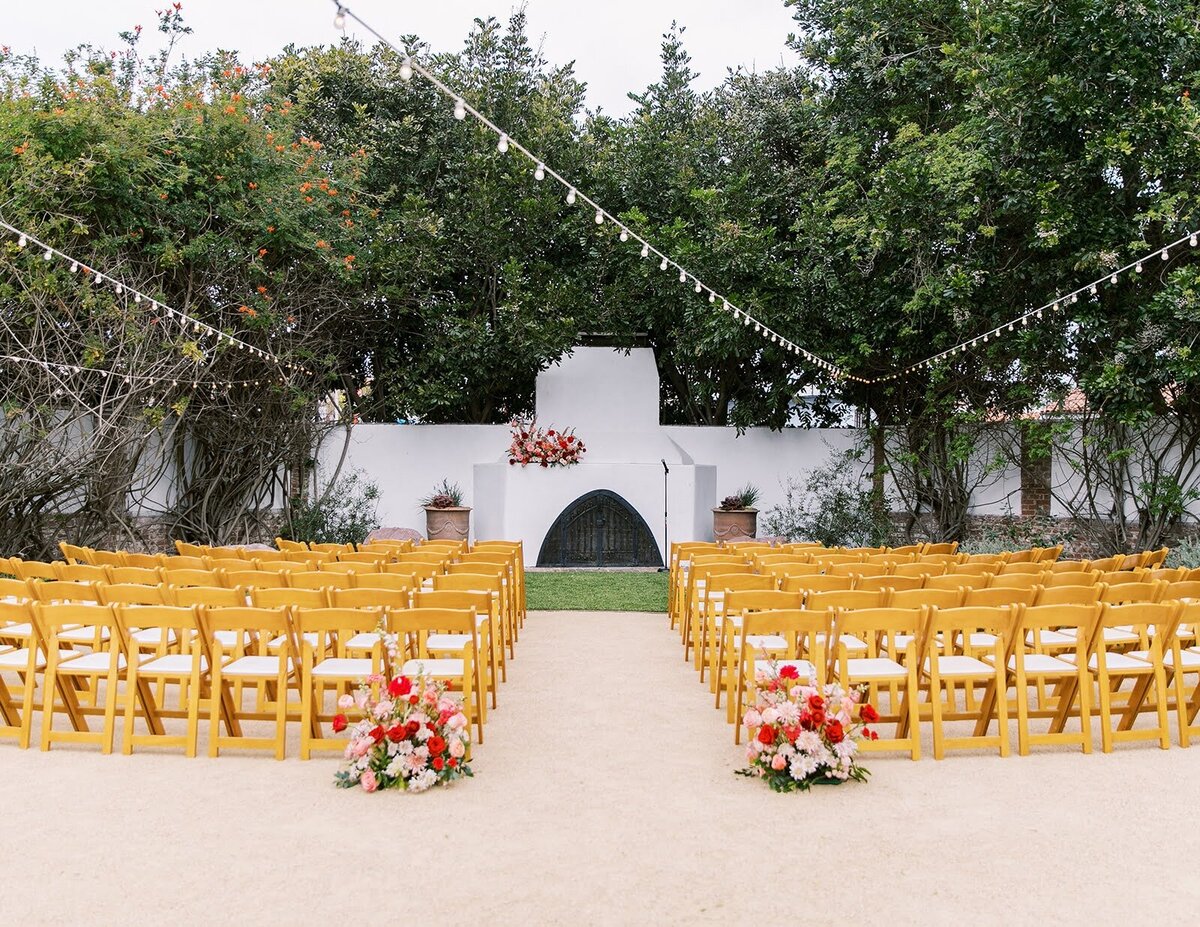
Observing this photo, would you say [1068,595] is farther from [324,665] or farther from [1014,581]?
[324,665]

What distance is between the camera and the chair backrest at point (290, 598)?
512 cm

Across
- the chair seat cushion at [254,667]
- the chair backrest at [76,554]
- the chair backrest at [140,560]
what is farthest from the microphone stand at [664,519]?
the chair seat cushion at [254,667]

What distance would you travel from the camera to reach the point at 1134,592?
5.50 m

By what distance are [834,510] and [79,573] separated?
10.7 metres

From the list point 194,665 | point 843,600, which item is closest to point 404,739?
point 194,665

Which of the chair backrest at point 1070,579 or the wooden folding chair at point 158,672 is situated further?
the chair backrest at point 1070,579

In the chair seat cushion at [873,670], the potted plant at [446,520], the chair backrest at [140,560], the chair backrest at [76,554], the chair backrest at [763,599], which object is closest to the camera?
the chair seat cushion at [873,670]

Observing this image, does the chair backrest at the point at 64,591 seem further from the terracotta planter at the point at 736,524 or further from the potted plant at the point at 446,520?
the terracotta planter at the point at 736,524

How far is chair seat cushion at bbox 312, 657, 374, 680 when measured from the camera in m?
4.49

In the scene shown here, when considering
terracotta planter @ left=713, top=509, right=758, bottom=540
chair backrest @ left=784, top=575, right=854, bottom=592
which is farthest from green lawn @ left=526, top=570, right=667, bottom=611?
chair backrest @ left=784, top=575, right=854, bottom=592

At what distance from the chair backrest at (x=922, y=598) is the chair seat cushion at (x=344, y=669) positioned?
2888mm

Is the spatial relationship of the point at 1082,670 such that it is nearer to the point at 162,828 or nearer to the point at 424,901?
the point at 424,901

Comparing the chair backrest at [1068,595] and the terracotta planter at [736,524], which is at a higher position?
the terracotta planter at [736,524]

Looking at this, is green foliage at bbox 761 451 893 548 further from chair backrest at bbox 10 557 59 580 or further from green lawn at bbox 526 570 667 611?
chair backrest at bbox 10 557 59 580
